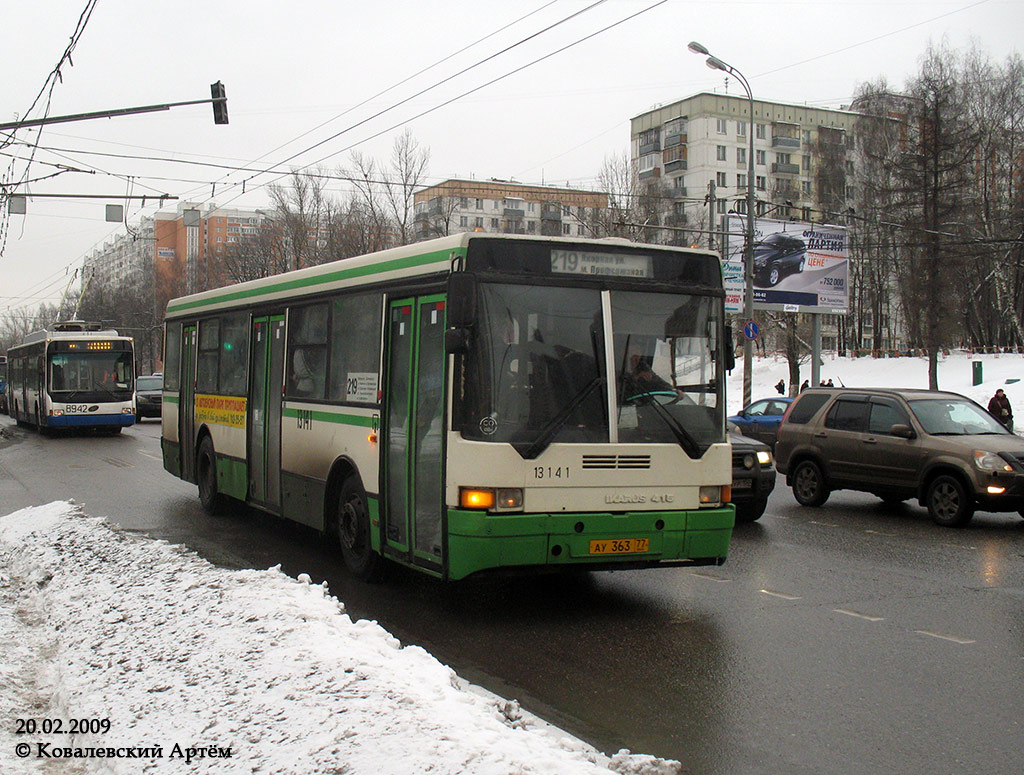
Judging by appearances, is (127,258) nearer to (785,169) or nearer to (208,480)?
(785,169)

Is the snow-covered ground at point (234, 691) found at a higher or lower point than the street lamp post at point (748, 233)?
lower

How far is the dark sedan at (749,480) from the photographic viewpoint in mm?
13219

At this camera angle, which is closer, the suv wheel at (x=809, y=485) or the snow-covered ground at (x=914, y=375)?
the suv wheel at (x=809, y=485)

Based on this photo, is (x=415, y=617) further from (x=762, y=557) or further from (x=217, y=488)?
(x=217, y=488)

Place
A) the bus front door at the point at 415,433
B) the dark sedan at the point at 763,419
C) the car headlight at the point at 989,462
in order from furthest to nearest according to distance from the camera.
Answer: the dark sedan at the point at 763,419, the car headlight at the point at 989,462, the bus front door at the point at 415,433

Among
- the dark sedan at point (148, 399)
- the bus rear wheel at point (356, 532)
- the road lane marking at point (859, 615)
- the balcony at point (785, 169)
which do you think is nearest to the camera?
the road lane marking at point (859, 615)

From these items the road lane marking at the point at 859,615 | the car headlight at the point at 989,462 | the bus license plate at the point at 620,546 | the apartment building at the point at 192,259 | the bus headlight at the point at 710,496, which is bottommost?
the road lane marking at the point at 859,615

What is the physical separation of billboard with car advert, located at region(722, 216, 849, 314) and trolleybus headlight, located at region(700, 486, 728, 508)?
29211mm

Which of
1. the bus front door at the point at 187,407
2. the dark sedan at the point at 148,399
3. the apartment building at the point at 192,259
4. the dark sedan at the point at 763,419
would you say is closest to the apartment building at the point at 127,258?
the apartment building at the point at 192,259

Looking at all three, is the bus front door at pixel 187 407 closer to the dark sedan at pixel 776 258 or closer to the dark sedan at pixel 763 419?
the dark sedan at pixel 763 419

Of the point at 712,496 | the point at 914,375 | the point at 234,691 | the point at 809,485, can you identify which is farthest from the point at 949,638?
the point at 914,375

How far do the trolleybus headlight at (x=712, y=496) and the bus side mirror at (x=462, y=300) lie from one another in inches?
87.4

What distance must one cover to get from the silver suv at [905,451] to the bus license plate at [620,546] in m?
6.97

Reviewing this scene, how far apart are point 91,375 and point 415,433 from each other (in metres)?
26.1
